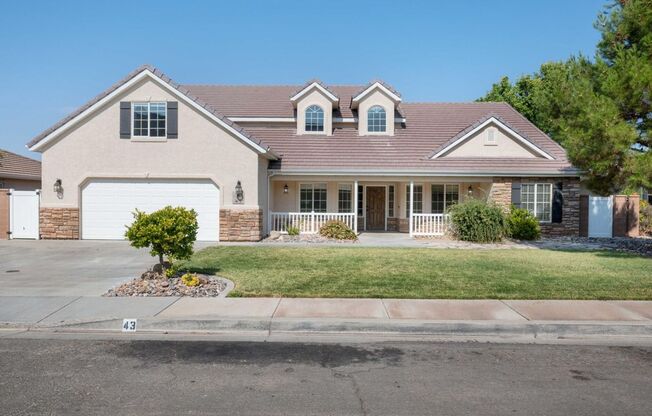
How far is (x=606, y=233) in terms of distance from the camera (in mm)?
22391

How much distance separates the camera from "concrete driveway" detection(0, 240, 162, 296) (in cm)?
976

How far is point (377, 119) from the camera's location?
24172mm

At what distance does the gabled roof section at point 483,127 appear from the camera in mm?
21688

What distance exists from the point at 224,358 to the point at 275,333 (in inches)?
49.7

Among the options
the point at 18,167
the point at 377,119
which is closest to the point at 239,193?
the point at 377,119

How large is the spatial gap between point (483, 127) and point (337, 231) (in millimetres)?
8189

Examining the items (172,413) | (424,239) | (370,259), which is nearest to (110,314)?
(172,413)

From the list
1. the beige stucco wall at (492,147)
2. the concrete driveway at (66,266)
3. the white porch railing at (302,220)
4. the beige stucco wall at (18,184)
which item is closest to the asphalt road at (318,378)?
the concrete driveway at (66,266)

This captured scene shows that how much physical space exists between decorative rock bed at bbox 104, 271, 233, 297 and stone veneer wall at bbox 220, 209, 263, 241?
8.40m

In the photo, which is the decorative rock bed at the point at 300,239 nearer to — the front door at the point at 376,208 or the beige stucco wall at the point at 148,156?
the beige stucco wall at the point at 148,156

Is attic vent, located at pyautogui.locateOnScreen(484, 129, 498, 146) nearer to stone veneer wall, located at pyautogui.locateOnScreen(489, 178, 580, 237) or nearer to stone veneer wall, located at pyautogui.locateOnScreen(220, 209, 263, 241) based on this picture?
stone veneer wall, located at pyautogui.locateOnScreen(489, 178, 580, 237)

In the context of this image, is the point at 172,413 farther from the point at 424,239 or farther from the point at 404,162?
the point at 404,162

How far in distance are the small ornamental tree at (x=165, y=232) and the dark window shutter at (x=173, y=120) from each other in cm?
919

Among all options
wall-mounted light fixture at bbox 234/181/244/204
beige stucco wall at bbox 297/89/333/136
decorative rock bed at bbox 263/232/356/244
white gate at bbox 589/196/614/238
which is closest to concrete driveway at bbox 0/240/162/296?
wall-mounted light fixture at bbox 234/181/244/204
